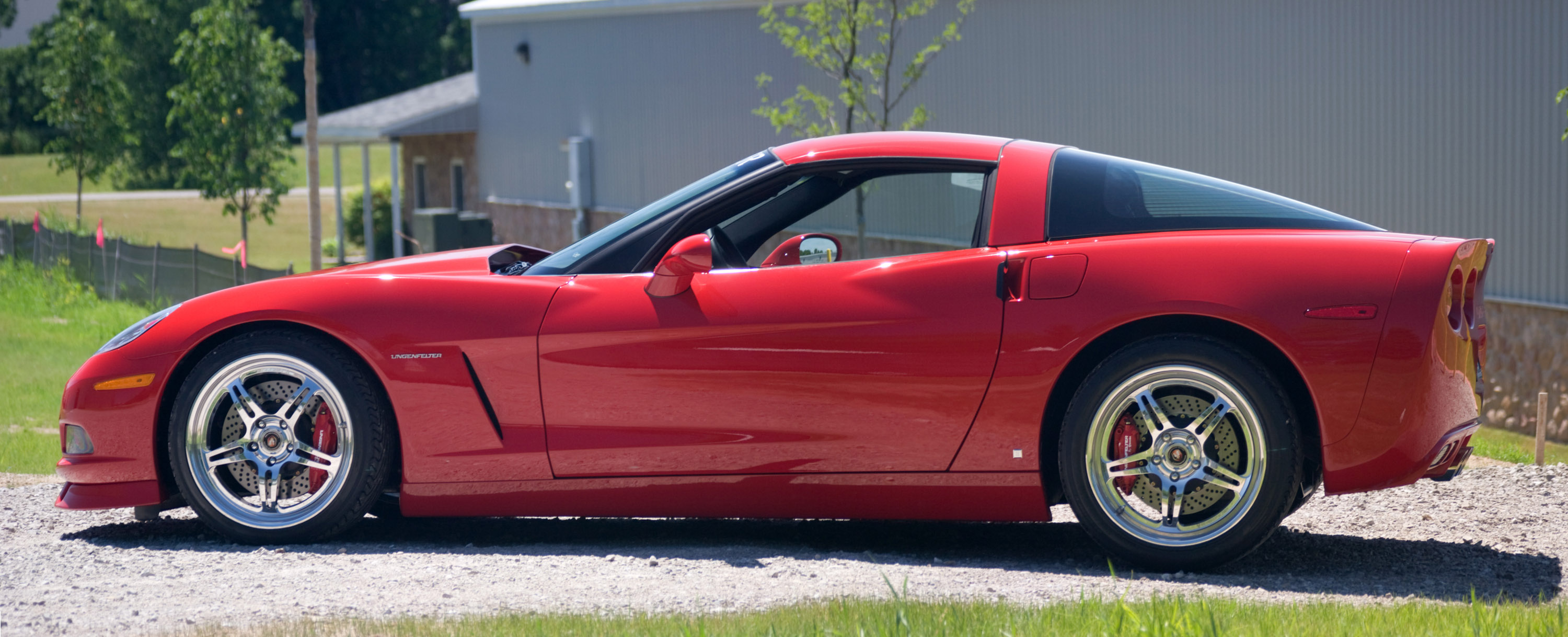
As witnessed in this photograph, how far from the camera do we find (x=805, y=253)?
14.8 feet

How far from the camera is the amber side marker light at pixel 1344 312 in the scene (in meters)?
3.94

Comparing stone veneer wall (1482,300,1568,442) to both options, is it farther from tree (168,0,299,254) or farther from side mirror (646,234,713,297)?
tree (168,0,299,254)

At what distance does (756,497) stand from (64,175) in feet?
201

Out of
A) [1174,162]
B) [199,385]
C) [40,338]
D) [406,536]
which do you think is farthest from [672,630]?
[40,338]

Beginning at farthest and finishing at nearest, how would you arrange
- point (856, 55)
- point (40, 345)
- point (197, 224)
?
1. point (197, 224)
2. point (40, 345)
3. point (856, 55)

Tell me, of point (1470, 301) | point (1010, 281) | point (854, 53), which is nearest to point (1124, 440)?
point (1010, 281)

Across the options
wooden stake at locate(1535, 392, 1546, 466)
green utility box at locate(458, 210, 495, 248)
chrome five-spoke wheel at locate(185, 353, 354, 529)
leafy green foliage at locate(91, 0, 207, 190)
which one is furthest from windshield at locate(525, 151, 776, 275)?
leafy green foliage at locate(91, 0, 207, 190)

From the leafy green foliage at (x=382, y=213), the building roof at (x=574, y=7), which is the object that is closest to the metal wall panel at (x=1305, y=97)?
the building roof at (x=574, y=7)

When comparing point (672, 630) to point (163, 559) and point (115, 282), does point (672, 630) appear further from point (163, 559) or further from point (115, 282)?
point (115, 282)

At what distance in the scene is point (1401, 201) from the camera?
12.7 metres

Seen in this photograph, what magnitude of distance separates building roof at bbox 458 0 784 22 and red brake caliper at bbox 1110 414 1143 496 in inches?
621

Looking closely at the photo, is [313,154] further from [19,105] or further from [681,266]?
[19,105]

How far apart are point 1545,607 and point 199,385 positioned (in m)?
4.16

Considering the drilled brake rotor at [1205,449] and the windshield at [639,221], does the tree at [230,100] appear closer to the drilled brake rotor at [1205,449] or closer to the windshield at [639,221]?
the windshield at [639,221]
